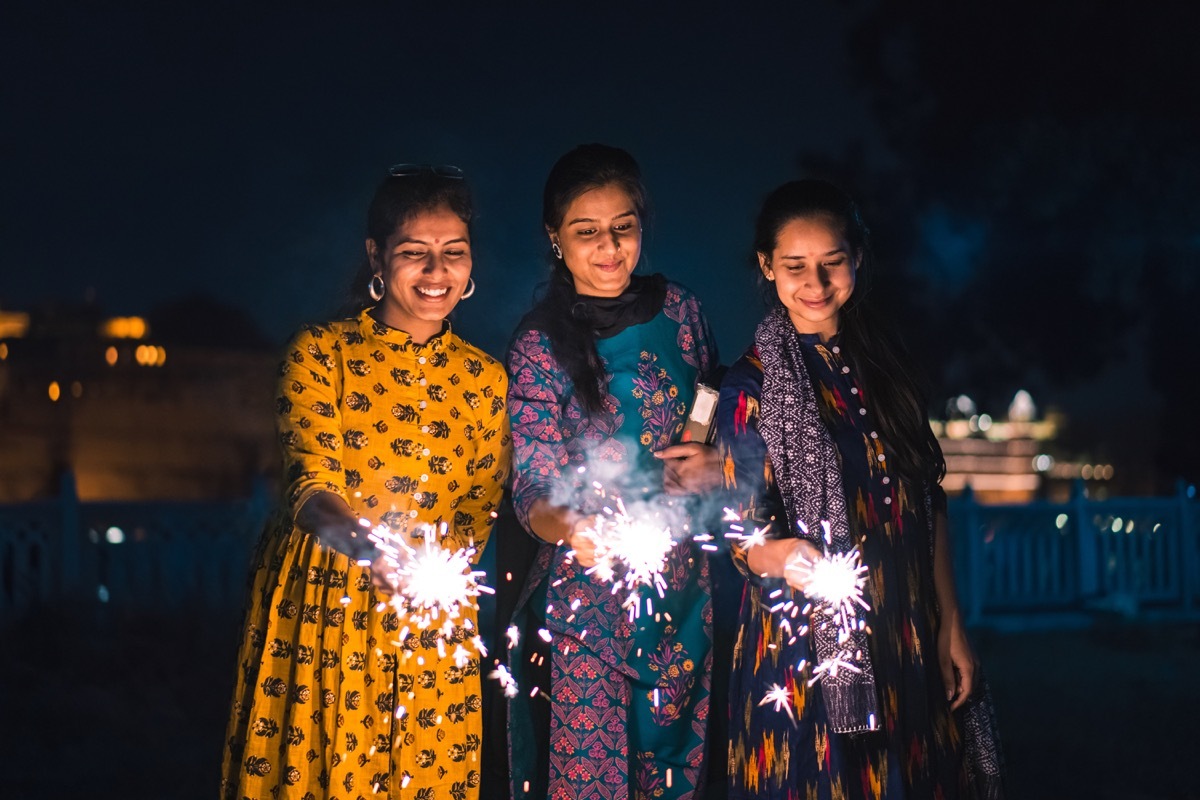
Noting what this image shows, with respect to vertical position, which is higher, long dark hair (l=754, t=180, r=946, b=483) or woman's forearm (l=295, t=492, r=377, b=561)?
long dark hair (l=754, t=180, r=946, b=483)

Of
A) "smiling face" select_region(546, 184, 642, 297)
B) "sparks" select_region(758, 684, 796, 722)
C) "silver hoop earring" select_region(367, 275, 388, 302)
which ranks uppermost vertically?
"smiling face" select_region(546, 184, 642, 297)

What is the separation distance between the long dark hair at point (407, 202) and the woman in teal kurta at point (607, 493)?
10.9 inches

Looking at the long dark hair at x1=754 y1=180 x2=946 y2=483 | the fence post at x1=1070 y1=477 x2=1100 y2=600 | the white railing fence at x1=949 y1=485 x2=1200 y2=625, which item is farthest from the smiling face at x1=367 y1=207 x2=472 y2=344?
the fence post at x1=1070 y1=477 x2=1100 y2=600

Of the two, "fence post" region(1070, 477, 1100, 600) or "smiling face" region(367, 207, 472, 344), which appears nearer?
"smiling face" region(367, 207, 472, 344)

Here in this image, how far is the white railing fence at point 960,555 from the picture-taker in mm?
10859

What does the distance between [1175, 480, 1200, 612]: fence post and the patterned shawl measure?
39.4 ft

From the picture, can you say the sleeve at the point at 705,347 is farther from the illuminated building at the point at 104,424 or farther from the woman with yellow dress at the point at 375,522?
the illuminated building at the point at 104,424

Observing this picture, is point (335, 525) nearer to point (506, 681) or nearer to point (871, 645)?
point (506, 681)

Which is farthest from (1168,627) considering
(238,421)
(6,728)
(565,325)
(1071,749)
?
(238,421)

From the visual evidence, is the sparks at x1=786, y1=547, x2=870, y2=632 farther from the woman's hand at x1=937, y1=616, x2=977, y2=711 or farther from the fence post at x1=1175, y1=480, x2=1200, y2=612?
the fence post at x1=1175, y1=480, x2=1200, y2=612

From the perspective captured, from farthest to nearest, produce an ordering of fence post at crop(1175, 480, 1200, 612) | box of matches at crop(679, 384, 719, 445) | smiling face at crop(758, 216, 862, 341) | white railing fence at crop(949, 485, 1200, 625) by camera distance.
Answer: fence post at crop(1175, 480, 1200, 612)
white railing fence at crop(949, 485, 1200, 625)
box of matches at crop(679, 384, 719, 445)
smiling face at crop(758, 216, 862, 341)

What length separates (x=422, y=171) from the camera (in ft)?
11.3

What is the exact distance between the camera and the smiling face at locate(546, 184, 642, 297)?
3494 millimetres

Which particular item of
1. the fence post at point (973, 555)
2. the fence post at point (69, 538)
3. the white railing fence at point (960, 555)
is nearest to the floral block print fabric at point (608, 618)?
the white railing fence at point (960, 555)
